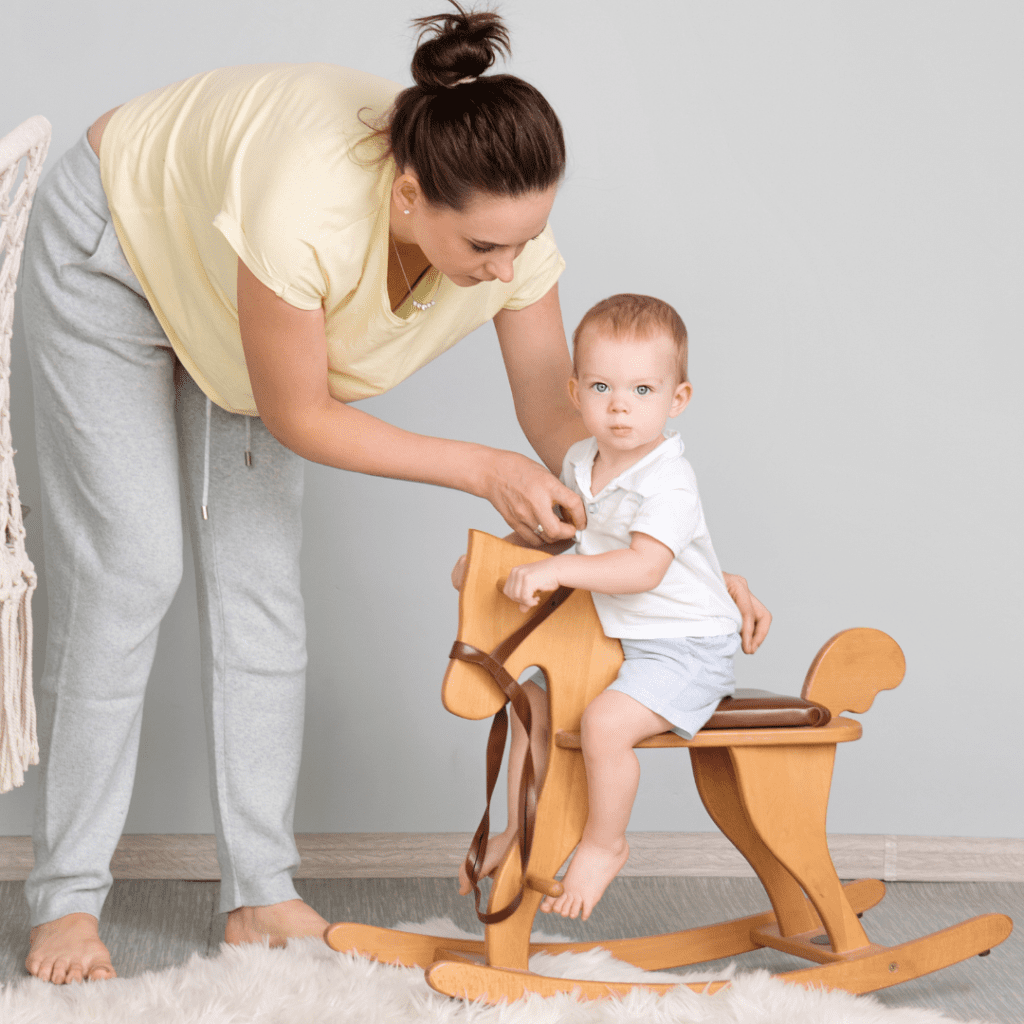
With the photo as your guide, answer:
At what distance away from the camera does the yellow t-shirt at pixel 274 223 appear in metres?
1.06

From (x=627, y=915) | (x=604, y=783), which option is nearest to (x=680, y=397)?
(x=604, y=783)

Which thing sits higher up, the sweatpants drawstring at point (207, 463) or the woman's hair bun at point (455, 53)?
the woman's hair bun at point (455, 53)

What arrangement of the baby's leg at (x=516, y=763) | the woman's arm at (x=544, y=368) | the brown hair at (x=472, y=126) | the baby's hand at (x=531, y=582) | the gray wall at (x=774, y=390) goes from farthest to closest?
the gray wall at (x=774, y=390) < the woman's arm at (x=544, y=368) < the baby's leg at (x=516, y=763) < the baby's hand at (x=531, y=582) < the brown hair at (x=472, y=126)

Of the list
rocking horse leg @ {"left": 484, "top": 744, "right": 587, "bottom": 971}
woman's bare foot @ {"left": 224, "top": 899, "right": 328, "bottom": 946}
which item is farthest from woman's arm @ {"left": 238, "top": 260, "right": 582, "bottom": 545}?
woman's bare foot @ {"left": 224, "top": 899, "right": 328, "bottom": 946}

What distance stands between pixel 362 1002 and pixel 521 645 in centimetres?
39

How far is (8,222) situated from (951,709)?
1483 mm

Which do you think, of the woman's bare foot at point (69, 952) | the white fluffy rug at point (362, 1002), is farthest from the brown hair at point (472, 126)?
the woman's bare foot at point (69, 952)

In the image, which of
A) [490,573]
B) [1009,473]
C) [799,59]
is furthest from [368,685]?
[799,59]

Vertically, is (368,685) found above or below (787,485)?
below

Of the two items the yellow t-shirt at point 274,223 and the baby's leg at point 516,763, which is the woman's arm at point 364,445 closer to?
the yellow t-shirt at point 274,223

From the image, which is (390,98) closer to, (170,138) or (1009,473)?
(170,138)

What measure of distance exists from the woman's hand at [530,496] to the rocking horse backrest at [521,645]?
32 millimetres

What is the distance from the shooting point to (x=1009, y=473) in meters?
1.75

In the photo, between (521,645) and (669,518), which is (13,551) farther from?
(669,518)
